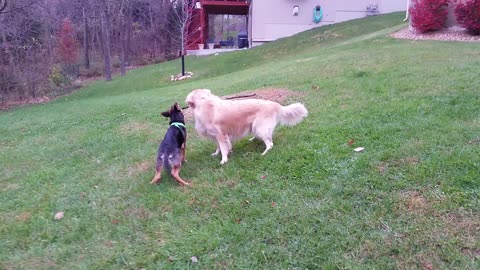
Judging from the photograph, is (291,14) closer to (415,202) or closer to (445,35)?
(445,35)

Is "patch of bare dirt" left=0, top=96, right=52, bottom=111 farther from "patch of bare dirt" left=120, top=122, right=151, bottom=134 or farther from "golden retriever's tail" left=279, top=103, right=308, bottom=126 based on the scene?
"golden retriever's tail" left=279, top=103, right=308, bottom=126

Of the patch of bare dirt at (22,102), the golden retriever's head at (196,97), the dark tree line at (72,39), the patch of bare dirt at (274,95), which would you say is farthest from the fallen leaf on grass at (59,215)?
the patch of bare dirt at (22,102)

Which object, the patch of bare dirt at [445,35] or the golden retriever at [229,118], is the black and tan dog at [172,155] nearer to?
the golden retriever at [229,118]

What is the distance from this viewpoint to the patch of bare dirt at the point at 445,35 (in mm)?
14195

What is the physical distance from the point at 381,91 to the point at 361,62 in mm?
3723

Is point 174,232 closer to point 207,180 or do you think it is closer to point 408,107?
point 207,180

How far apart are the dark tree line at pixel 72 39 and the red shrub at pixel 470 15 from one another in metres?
17.9

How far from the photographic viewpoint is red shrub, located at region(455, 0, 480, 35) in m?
14.1

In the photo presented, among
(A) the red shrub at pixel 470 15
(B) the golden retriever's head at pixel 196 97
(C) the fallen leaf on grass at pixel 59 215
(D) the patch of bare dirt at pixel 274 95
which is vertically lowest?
(C) the fallen leaf on grass at pixel 59 215

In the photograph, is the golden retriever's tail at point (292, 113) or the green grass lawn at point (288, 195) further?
the golden retriever's tail at point (292, 113)

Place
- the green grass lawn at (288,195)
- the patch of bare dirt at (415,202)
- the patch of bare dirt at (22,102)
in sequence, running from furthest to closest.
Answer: the patch of bare dirt at (22,102)
the patch of bare dirt at (415,202)
the green grass lawn at (288,195)

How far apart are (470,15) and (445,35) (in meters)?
1.03

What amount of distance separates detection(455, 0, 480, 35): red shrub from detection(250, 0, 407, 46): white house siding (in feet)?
46.5

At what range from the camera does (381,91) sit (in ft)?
25.3
